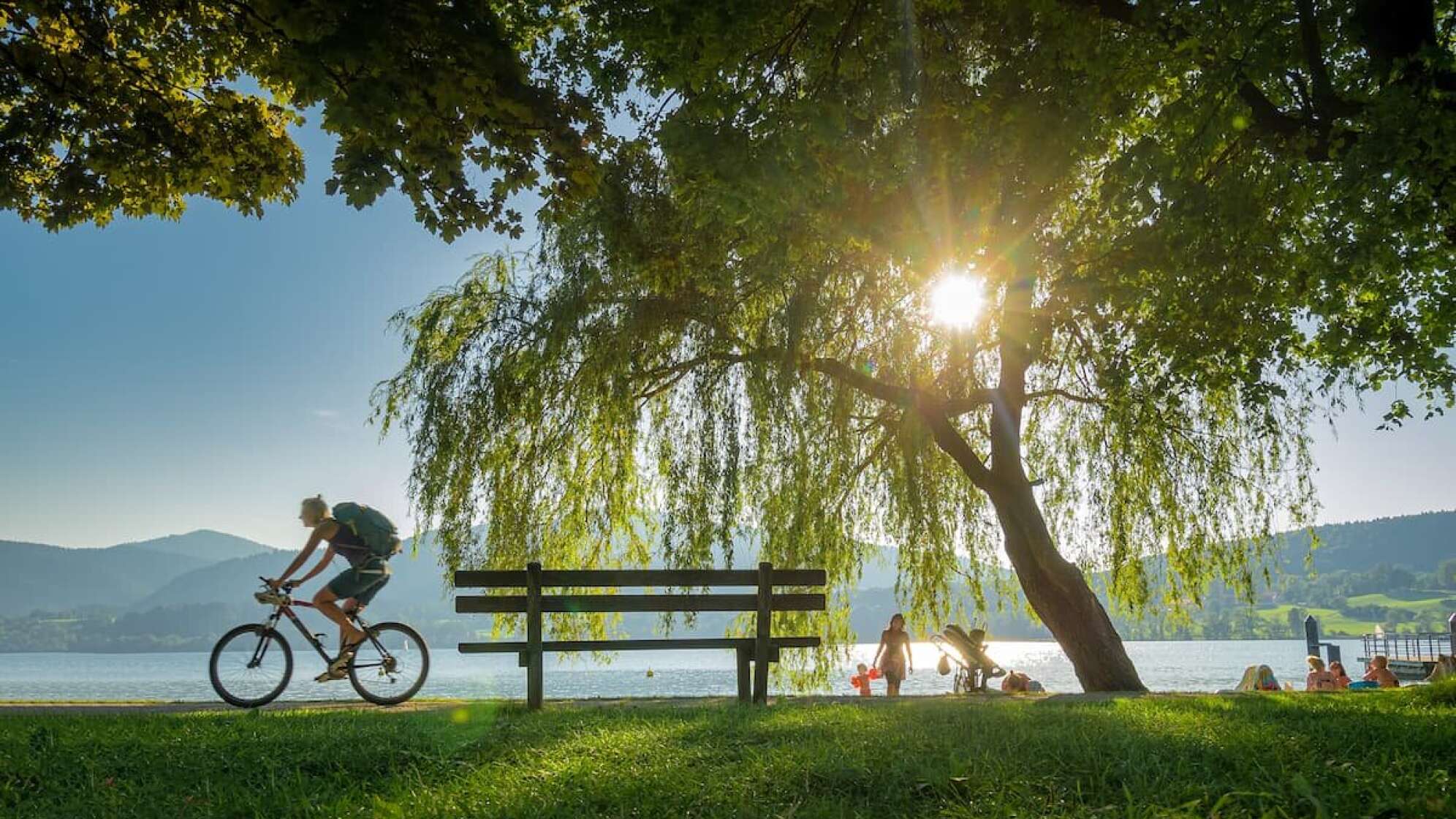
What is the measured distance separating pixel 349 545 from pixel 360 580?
39cm

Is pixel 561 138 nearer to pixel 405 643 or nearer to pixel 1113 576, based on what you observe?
pixel 405 643

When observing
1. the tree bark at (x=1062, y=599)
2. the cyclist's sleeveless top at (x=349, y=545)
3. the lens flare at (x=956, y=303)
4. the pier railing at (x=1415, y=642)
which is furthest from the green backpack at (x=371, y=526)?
the pier railing at (x=1415, y=642)

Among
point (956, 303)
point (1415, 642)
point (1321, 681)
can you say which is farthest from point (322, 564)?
point (1415, 642)

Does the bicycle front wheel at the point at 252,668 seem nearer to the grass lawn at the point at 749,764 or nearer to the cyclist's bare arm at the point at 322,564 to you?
the cyclist's bare arm at the point at 322,564

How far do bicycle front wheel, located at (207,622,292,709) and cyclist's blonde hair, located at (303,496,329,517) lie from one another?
4.06ft

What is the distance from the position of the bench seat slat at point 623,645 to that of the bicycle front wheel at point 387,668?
21.5 inches

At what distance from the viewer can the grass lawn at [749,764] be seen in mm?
3949

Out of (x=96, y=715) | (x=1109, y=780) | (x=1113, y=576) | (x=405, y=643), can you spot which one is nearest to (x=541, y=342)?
(x=405, y=643)

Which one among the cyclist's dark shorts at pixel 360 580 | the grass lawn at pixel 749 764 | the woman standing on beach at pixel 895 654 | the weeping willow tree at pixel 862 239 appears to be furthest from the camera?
the woman standing on beach at pixel 895 654

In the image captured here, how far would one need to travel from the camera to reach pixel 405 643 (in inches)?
383

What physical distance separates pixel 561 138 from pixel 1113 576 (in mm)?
10665

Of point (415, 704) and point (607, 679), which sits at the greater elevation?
point (415, 704)

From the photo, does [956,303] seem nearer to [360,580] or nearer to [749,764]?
[360,580]

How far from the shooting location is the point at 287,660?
920 cm
